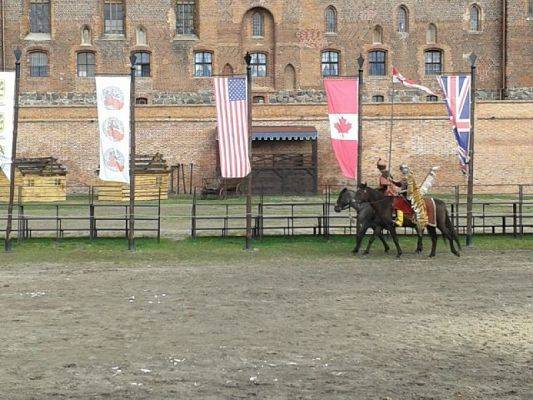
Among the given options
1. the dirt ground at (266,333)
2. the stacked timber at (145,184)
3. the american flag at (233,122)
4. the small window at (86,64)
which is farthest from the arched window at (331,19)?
the dirt ground at (266,333)

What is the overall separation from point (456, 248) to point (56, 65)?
33.7m

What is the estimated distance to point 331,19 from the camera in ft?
164

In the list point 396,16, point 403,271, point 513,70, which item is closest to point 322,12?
point 396,16

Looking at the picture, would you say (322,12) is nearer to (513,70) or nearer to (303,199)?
(513,70)

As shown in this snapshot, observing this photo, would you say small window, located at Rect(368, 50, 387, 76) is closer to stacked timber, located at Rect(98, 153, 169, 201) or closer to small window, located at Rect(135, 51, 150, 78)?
small window, located at Rect(135, 51, 150, 78)

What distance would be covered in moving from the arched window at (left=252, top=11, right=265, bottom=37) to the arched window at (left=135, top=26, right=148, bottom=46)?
5986 millimetres

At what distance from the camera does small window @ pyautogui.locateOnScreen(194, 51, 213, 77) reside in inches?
1956

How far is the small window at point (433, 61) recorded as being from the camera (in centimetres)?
5062

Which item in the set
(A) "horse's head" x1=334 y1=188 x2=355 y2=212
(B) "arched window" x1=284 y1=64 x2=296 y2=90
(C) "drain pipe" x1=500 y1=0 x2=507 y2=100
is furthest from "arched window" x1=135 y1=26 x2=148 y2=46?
(A) "horse's head" x1=334 y1=188 x2=355 y2=212

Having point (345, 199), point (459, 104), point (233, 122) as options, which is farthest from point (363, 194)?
point (459, 104)

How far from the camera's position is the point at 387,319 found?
11742mm

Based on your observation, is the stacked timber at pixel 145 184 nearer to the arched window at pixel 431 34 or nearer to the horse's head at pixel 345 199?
the horse's head at pixel 345 199

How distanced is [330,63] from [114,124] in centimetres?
3150

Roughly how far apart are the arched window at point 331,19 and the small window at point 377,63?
99.4 inches
